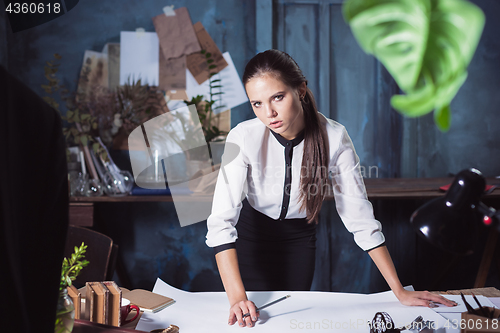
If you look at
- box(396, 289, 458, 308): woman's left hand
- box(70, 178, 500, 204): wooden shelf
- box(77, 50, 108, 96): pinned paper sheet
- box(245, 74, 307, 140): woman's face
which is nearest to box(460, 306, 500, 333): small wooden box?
box(396, 289, 458, 308): woman's left hand

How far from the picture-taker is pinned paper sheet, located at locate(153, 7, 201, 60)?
2266 mm

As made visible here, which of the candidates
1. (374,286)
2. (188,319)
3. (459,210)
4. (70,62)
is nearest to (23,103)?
(459,210)

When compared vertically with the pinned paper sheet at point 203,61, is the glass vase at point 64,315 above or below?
below

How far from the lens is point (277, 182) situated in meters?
1.34

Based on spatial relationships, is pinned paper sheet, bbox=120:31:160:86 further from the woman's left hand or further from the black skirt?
the woman's left hand

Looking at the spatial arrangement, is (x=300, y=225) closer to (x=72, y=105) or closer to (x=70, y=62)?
(x=72, y=105)

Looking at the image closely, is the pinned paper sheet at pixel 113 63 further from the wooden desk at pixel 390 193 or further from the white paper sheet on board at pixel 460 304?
the white paper sheet on board at pixel 460 304

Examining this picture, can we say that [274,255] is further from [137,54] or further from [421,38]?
[137,54]

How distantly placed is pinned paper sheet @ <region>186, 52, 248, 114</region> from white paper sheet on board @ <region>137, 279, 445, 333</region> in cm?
139

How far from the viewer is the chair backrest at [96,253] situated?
1.42 m

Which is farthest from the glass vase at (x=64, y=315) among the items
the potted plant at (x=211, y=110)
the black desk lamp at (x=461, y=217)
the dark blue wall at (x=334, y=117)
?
the dark blue wall at (x=334, y=117)

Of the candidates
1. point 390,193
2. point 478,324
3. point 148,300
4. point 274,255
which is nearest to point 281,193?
point 274,255

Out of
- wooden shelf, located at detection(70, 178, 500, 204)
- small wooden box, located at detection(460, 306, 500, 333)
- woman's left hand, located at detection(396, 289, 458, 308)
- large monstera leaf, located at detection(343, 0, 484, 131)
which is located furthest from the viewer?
wooden shelf, located at detection(70, 178, 500, 204)

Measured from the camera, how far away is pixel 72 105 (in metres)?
2.17
